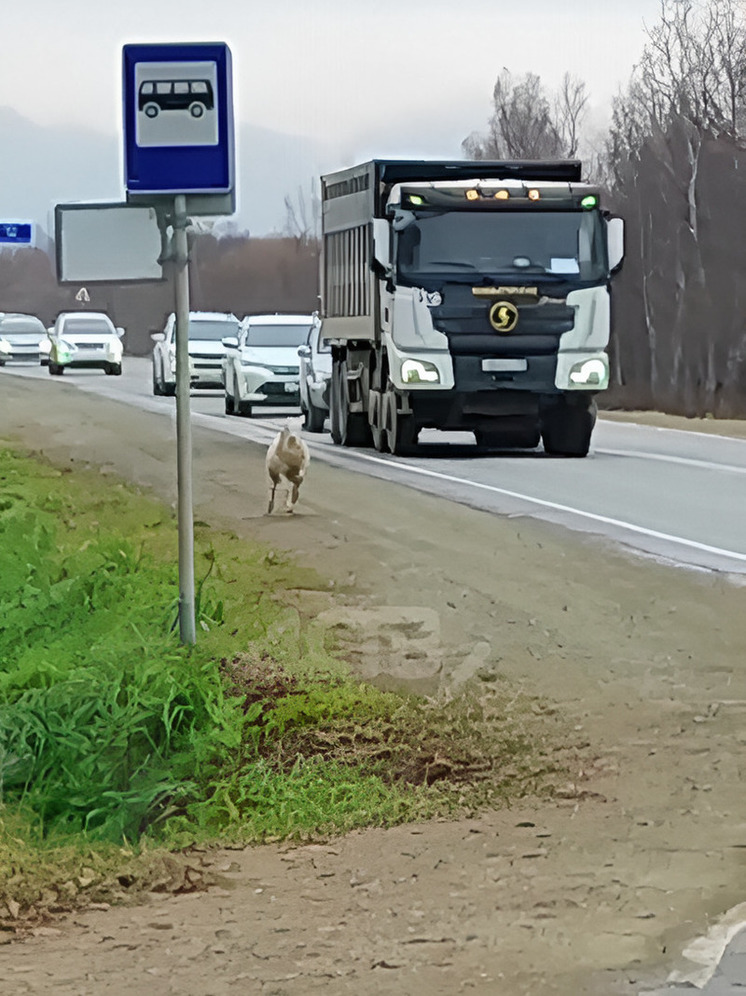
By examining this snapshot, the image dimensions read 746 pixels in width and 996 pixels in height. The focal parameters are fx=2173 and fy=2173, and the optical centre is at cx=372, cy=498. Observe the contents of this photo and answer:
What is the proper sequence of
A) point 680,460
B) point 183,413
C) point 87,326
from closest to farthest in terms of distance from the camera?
point 183,413, point 680,460, point 87,326

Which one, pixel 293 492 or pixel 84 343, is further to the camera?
pixel 84 343

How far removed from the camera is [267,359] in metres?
35.2

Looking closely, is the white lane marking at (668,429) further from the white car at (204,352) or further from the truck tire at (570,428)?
the white car at (204,352)

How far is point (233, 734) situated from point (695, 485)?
13.8m

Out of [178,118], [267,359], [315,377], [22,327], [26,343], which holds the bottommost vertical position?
[26,343]

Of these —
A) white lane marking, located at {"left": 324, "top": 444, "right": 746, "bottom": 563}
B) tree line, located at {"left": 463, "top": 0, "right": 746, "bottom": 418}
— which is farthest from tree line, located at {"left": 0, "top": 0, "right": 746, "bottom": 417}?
white lane marking, located at {"left": 324, "top": 444, "right": 746, "bottom": 563}

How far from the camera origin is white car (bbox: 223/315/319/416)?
115 feet

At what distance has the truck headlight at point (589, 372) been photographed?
25.2 meters

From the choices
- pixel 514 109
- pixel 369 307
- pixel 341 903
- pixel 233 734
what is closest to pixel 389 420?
pixel 369 307

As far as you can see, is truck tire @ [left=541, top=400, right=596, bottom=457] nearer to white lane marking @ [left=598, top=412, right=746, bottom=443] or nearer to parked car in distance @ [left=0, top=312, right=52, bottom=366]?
white lane marking @ [left=598, top=412, right=746, bottom=443]

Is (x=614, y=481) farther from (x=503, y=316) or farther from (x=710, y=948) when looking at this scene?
(x=710, y=948)

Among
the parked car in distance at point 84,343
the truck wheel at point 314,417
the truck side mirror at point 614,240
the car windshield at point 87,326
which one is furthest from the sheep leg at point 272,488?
the car windshield at point 87,326

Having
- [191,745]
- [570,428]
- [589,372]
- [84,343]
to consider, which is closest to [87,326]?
[84,343]

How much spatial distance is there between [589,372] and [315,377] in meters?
7.09
